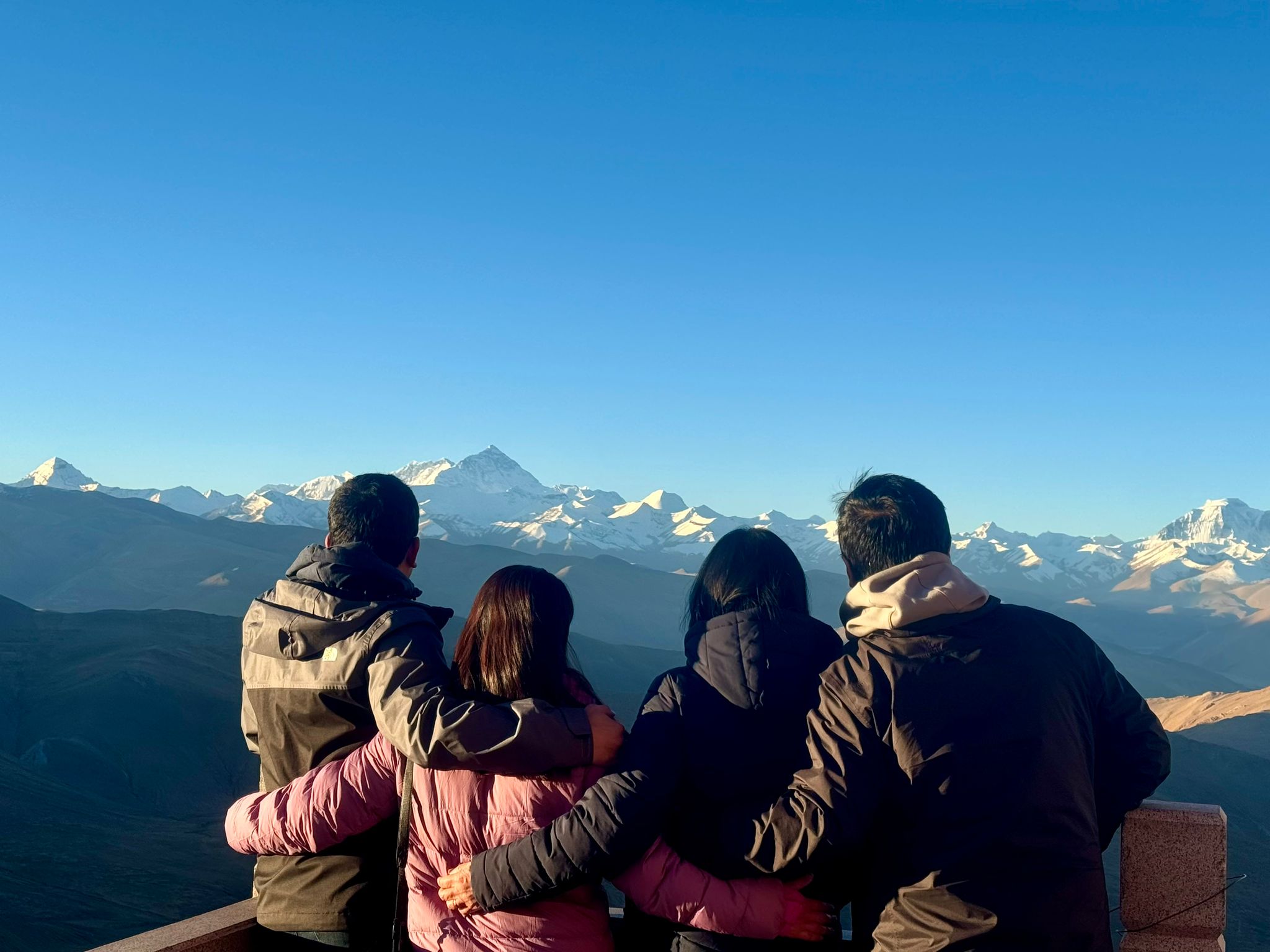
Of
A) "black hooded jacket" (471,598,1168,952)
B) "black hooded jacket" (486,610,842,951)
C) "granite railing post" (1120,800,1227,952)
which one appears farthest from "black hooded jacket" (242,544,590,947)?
"granite railing post" (1120,800,1227,952)

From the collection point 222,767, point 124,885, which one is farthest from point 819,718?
point 222,767

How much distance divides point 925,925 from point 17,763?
26654mm

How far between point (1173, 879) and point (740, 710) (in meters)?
1.02

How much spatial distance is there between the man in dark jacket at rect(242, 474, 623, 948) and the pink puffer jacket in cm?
11

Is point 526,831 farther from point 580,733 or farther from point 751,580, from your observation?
point 751,580

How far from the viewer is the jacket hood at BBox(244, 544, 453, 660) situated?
92.3 inches

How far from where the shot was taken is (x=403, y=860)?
7.47 feet

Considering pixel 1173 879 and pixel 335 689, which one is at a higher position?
pixel 335 689

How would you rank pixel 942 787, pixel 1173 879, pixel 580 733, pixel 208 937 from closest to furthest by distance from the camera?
pixel 942 787, pixel 580 733, pixel 1173 879, pixel 208 937

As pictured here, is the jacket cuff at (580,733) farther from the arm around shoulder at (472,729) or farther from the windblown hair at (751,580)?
the windblown hair at (751,580)

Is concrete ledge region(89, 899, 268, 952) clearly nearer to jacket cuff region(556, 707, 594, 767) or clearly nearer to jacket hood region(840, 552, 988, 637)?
jacket cuff region(556, 707, 594, 767)

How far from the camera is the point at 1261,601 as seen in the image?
155 metres

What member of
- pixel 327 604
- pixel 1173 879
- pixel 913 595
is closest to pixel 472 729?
pixel 327 604

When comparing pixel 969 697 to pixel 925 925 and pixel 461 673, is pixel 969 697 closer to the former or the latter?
pixel 925 925
